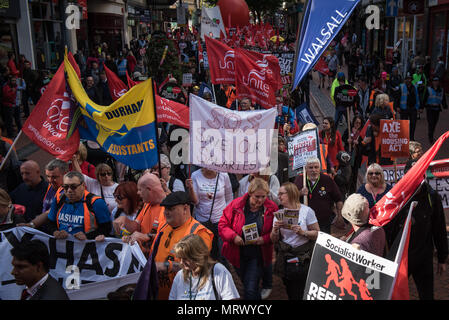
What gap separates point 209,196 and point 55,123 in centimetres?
233

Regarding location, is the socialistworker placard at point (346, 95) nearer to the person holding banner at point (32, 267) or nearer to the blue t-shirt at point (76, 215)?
the blue t-shirt at point (76, 215)

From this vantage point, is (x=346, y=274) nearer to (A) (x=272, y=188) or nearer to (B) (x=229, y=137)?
(A) (x=272, y=188)

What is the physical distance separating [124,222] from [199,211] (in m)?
1.23

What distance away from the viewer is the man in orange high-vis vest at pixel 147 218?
15.7 feet

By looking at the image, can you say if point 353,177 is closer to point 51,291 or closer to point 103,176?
point 103,176

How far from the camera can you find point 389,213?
4375 mm

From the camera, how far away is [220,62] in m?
9.38

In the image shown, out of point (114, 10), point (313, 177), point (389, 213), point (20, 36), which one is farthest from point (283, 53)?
point (114, 10)

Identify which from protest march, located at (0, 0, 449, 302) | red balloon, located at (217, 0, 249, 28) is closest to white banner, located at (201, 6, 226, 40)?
protest march, located at (0, 0, 449, 302)

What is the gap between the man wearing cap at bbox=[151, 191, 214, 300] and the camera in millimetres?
4262

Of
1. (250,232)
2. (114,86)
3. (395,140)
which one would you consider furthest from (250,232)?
(114,86)

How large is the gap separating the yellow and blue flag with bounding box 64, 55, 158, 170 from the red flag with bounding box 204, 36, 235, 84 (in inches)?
148

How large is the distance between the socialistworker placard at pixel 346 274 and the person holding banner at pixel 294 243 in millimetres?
674

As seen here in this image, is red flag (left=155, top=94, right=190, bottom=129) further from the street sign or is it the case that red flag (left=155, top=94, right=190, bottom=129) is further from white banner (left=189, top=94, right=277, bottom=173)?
the street sign
